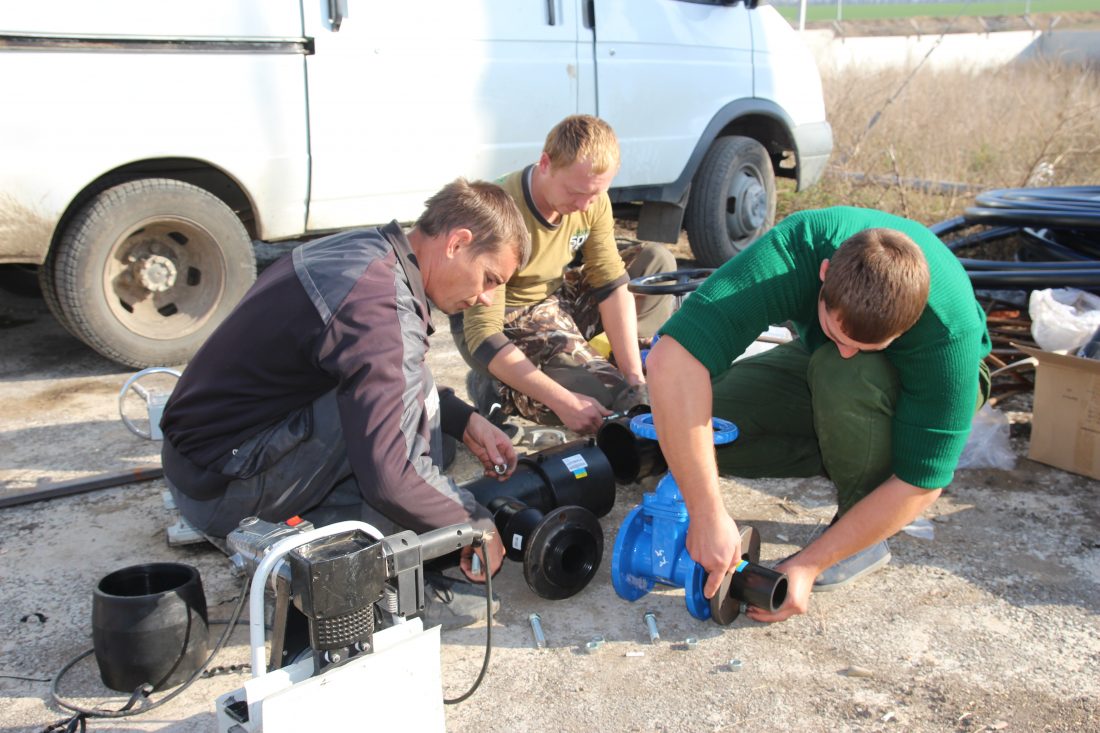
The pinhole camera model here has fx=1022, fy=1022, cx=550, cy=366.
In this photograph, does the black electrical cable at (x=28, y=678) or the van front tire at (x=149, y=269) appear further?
the van front tire at (x=149, y=269)

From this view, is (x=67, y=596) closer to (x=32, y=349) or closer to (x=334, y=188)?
(x=334, y=188)

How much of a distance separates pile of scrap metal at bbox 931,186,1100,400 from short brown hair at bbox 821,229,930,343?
218 centimetres

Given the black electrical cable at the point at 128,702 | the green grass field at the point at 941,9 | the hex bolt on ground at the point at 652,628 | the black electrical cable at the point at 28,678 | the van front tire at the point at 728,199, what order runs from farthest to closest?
the green grass field at the point at 941,9 → the van front tire at the point at 728,199 → the hex bolt on ground at the point at 652,628 → the black electrical cable at the point at 28,678 → the black electrical cable at the point at 128,702

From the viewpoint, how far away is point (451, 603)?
2.79 meters

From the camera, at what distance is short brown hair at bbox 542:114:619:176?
362 centimetres

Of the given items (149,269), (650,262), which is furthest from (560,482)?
(149,269)

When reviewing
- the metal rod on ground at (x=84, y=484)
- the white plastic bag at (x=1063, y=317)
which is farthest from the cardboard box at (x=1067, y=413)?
the metal rod on ground at (x=84, y=484)

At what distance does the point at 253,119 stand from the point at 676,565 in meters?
3.01

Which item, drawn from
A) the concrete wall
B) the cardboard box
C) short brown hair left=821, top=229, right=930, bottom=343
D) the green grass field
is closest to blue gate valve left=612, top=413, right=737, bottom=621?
short brown hair left=821, top=229, right=930, bottom=343

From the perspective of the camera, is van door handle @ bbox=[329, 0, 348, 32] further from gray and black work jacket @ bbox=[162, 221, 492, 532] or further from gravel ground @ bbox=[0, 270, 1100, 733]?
gray and black work jacket @ bbox=[162, 221, 492, 532]

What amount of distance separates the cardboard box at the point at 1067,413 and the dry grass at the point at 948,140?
462 centimetres

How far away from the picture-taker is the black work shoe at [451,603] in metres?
2.78

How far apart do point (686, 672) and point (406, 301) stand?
1.18 metres

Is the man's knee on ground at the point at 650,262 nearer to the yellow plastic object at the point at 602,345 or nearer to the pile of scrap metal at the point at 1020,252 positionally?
the yellow plastic object at the point at 602,345
